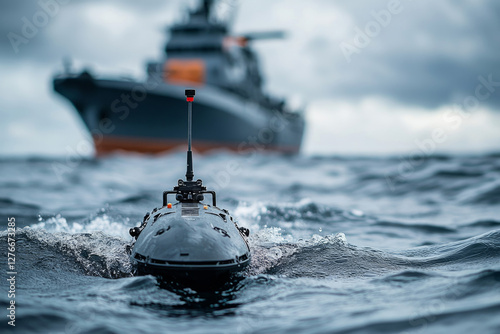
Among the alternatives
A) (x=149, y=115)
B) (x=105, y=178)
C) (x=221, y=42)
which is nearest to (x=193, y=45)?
(x=221, y=42)

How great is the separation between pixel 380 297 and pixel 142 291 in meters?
3.25

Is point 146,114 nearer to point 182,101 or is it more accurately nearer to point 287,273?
point 182,101

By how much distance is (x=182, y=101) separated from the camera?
134ft

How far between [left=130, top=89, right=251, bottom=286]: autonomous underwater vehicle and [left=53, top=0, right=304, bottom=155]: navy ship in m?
34.1

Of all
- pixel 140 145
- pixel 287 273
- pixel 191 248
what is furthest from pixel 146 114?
pixel 191 248

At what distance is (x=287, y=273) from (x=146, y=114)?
115 ft

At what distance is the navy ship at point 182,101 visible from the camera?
40781 millimetres

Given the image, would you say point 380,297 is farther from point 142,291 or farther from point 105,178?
point 105,178

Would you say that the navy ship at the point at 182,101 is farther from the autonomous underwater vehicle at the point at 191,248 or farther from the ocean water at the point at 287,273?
the autonomous underwater vehicle at the point at 191,248

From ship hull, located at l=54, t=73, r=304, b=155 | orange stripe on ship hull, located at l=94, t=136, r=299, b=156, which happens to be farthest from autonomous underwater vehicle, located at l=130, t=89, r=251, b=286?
orange stripe on ship hull, located at l=94, t=136, r=299, b=156

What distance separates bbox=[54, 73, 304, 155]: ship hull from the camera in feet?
133

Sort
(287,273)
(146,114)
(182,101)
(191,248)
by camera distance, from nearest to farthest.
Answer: (191,248), (287,273), (182,101), (146,114)

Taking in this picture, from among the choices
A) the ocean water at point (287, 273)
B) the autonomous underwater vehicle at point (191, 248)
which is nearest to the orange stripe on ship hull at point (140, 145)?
the ocean water at point (287, 273)

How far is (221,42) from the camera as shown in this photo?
171 feet
